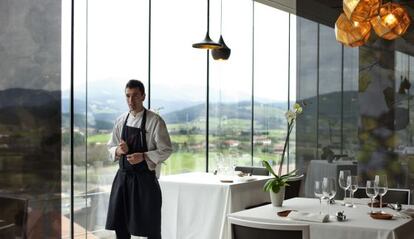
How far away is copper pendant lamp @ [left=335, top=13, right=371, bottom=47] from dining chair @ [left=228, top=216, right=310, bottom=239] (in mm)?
1860

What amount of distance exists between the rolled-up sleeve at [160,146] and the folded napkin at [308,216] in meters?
1.35

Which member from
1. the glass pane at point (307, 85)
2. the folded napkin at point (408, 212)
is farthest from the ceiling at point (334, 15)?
the folded napkin at point (408, 212)

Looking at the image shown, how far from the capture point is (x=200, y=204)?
5.55 m

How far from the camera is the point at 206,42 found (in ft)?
19.3

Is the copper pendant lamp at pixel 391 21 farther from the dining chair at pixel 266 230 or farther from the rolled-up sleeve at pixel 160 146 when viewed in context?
the dining chair at pixel 266 230

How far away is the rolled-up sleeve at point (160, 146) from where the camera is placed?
14.8 feet

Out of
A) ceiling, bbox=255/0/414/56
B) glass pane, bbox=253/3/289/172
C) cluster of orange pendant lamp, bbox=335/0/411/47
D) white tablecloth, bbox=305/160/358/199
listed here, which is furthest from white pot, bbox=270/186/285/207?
glass pane, bbox=253/3/289/172

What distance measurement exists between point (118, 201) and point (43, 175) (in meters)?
0.92

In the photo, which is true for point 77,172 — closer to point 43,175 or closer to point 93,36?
point 43,175

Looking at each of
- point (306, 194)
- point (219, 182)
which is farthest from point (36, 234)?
point (306, 194)

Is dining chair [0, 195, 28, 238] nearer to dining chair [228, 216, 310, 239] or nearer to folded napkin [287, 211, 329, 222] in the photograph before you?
dining chair [228, 216, 310, 239]

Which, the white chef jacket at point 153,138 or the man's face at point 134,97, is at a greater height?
the man's face at point 134,97

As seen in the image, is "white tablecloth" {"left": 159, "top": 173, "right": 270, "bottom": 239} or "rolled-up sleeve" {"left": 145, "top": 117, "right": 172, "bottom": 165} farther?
"white tablecloth" {"left": 159, "top": 173, "right": 270, "bottom": 239}

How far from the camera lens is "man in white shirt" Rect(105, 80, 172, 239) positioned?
4504 mm
